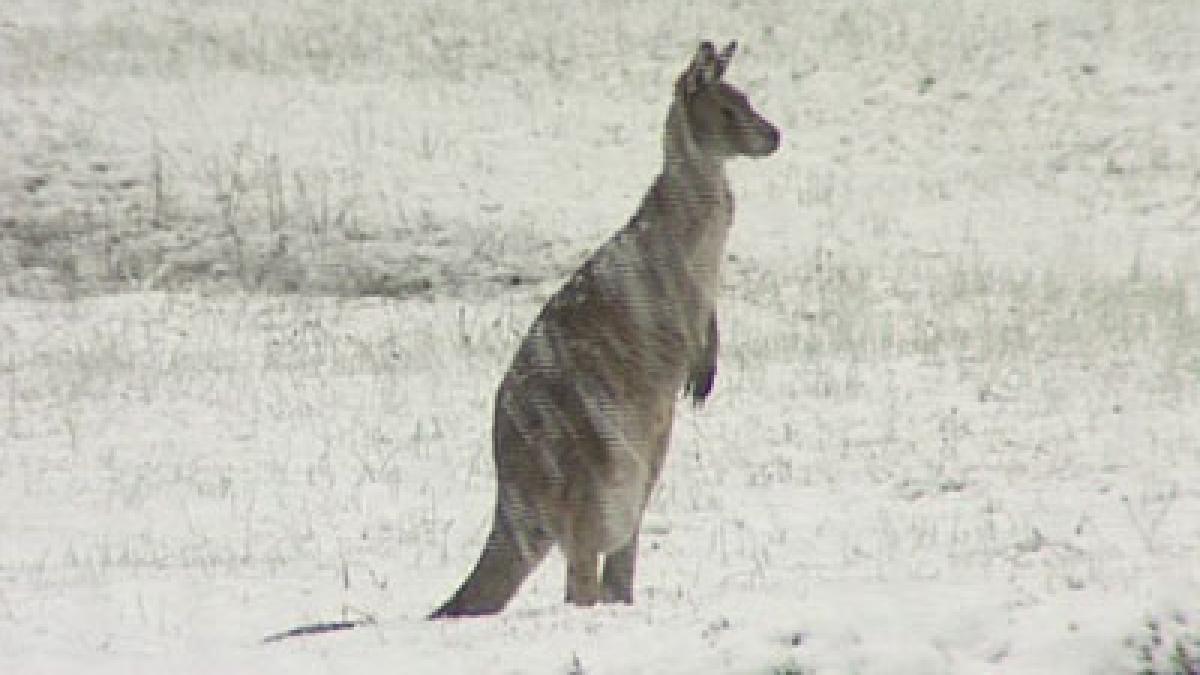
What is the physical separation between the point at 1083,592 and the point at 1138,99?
683 inches

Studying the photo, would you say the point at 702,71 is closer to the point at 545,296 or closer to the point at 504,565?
the point at 504,565

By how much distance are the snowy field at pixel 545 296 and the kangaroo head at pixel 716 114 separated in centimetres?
163

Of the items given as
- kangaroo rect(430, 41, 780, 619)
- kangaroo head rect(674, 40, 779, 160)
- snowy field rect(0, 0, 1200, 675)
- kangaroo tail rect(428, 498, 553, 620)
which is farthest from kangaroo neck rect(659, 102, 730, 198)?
kangaroo tail rect(428, 498, 553, 620)

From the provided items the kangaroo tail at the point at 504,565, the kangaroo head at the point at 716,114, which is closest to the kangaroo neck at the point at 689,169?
the kangaroo head at the point at 716,114

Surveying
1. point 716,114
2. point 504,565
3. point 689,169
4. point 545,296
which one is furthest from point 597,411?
point 545,296

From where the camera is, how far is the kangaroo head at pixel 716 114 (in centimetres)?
811

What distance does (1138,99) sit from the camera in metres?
21.9

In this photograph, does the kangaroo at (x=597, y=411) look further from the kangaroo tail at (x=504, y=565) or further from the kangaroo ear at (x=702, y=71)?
the kangaroo ear at (x=702, y=71)

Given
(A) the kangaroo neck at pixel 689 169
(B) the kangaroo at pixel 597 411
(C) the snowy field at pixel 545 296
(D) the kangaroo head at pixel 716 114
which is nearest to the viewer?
(C) the snowy field at pixel 545 296

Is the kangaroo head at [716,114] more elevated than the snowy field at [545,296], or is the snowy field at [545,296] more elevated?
the kangaroo head at [716,114]

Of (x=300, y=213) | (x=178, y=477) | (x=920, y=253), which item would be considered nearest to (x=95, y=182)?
(x=300, y=213)

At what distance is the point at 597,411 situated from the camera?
22.6ft

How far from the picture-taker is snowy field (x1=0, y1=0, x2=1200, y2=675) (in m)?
5.96

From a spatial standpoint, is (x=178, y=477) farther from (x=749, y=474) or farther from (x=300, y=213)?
(x=300, y=213)
